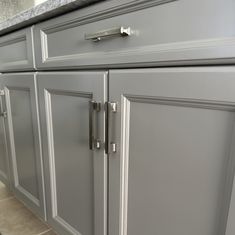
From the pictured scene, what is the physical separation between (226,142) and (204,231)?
0.20m

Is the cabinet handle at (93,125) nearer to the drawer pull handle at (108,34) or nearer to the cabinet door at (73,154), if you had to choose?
the cabinet door at (73,154)

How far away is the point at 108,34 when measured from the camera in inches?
19.0

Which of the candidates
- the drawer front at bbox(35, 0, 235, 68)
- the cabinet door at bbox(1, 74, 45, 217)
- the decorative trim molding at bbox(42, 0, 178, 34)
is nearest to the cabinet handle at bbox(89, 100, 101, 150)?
the drawer front at bbox(35, 0, 235, 68)

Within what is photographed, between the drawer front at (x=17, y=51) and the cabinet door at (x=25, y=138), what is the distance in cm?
4

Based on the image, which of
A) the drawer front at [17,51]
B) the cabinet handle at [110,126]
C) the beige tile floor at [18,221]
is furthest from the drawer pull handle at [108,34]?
the beige tile floor at [18,221]

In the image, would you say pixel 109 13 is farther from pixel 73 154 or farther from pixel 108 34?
pixel 73 154

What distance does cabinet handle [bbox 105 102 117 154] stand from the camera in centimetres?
52

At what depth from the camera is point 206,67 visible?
0.37 metres

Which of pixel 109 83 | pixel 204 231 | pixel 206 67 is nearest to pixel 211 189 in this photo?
pixel 204 231

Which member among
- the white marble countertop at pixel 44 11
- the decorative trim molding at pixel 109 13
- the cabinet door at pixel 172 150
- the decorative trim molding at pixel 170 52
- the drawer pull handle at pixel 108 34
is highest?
the white marble countertop at pixel 44 11

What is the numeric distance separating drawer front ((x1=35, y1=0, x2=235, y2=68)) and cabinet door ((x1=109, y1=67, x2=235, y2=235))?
35 mm

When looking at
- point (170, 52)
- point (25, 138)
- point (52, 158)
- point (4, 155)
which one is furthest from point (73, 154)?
point (4, 155)

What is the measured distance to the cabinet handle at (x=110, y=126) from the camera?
20.6 inches

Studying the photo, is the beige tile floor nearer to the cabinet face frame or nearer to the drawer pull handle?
the cabinet face frame
